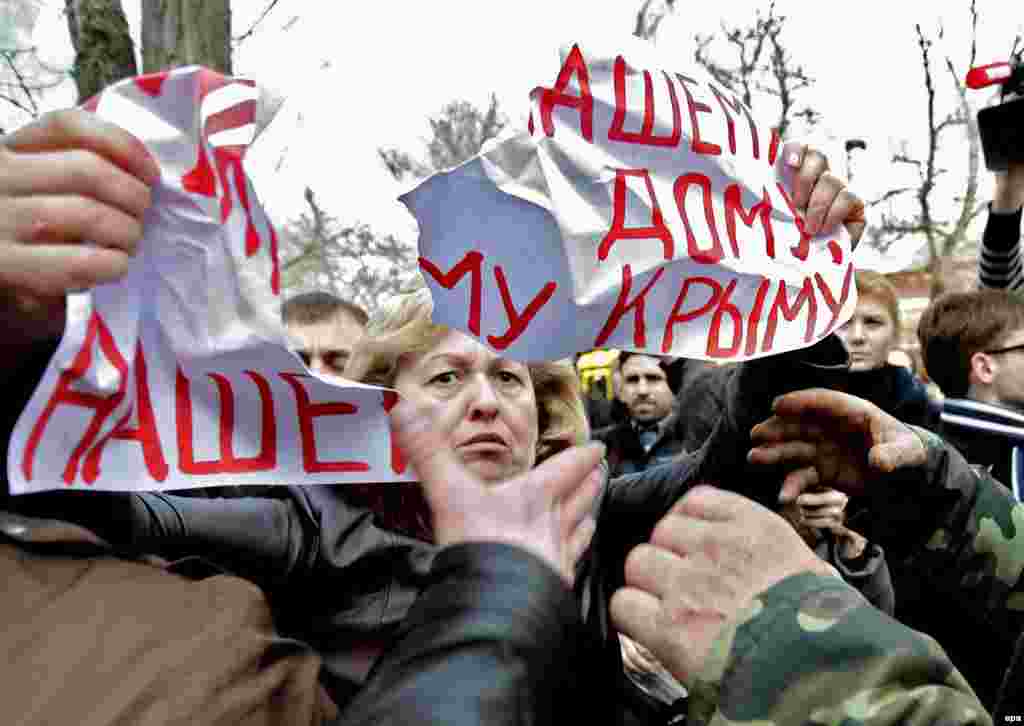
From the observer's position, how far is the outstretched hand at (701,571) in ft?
3.03

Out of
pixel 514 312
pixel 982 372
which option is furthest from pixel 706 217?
pixel 982 372

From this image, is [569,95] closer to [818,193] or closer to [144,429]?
[818,193]

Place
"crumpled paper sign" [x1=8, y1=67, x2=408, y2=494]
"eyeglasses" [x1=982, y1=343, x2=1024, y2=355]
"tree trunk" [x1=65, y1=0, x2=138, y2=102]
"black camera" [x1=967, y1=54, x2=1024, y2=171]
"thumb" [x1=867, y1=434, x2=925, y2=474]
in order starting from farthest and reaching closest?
"tree trunk" [x1=65, y1=0, x2=138, y2=102], "eyeglasses" [x1=982, y1=343, x2=1024, y2=355], "black camera" [x1=967, y1=54, x2=1024, y2=171], "thumb" [x1=867, y1=434, x2=925, y2=474], "crumpled paper sign" [x1=8, y1=67, x2=408, y2=494]

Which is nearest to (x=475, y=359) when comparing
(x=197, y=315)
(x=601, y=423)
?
(x=197, y=315)

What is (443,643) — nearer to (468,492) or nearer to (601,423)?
(468,492)

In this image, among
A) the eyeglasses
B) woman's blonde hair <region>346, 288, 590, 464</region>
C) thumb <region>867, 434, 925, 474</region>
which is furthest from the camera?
the eyeglasses

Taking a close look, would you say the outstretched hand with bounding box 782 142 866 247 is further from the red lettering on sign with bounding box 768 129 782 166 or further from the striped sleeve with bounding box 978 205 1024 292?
the striped sleeve with bounding box 978 205 1024 292

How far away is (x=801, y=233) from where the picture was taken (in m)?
1.71

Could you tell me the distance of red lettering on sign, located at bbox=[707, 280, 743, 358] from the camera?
165cm

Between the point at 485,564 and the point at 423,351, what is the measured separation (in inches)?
47.7

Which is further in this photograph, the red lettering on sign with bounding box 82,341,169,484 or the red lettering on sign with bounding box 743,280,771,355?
the red lettering on sign with bounding box 743,280,771,355

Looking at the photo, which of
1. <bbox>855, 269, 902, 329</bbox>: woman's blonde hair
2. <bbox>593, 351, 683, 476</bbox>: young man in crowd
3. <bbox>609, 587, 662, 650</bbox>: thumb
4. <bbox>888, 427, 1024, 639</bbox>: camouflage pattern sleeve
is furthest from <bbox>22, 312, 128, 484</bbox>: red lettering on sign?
<bbox>593, 351, 683, 476</bbox>: young man in crowd

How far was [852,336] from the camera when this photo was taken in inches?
136

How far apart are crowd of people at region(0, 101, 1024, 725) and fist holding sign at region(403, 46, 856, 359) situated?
0.11 meters
